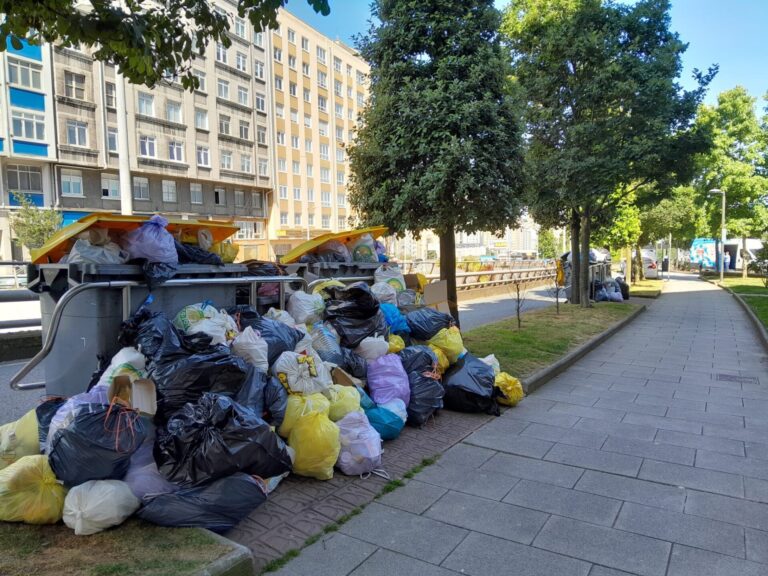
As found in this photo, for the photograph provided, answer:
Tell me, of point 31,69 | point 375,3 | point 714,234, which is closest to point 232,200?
point 31,69

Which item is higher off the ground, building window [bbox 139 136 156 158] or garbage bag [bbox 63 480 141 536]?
building window [bbox 139 136 156 158]

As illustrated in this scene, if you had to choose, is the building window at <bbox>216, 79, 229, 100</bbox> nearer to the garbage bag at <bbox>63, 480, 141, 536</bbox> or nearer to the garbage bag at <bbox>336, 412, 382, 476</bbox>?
the garbage bag at <bbox>336, 412, 382, 476</bbox>

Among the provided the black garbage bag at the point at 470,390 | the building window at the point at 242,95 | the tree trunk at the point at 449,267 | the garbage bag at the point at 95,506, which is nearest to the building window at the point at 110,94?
the building window at the point at 242,95

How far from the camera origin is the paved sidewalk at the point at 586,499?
285 cm

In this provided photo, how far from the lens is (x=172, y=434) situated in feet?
9.95

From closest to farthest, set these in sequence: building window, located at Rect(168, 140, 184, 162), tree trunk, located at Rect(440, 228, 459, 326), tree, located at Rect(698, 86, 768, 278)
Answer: tree trunk, located at Rect(440, 228, 459, 326) → tree, located at Rect(698, 86, 768, 278) → building window, located at Rect(168, 140, 184, 162)

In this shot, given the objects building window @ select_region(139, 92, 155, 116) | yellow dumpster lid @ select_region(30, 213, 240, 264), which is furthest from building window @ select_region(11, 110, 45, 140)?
yellow dumpster lid @ select_region(30, 213, 240, 264)

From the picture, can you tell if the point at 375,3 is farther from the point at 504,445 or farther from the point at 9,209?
the point at 9,209

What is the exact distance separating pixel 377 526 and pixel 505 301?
1662cm

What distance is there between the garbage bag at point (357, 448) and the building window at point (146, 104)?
38625 millimetres

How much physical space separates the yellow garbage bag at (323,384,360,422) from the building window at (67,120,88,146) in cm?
3584

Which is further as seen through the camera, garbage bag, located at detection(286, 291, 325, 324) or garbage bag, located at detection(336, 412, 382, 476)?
garbage bag, located at detection(286, 291, 325, 324)

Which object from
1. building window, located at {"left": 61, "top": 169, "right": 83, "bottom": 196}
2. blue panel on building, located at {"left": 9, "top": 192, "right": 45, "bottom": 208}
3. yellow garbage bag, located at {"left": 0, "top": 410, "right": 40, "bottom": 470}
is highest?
building window, located at {"left": 61, "top": 169, "right": 83, "bottom": 196}

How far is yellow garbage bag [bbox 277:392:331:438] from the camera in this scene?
3725mm
